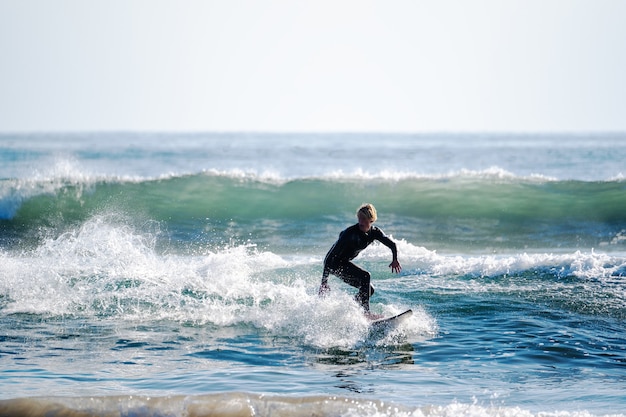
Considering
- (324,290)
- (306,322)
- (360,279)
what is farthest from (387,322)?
(306,322)

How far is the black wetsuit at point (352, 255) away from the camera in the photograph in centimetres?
985

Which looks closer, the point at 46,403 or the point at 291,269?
the point at 46,403

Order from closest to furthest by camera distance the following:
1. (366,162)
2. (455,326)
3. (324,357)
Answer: (324,357) < (455,326) < (366,162)

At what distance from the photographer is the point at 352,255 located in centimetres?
1000

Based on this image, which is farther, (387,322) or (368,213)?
(368,213)

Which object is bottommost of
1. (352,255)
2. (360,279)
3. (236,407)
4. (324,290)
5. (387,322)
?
(236,407)

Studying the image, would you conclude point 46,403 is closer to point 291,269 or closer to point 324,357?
point 324,357

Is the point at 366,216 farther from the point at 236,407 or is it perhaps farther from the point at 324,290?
the point at 236,407

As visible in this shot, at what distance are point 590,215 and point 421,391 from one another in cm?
1694

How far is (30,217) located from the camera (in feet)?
75.4

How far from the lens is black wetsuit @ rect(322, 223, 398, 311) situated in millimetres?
9852

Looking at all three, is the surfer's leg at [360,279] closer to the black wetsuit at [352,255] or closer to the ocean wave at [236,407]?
the black wetsuit at [352,255]

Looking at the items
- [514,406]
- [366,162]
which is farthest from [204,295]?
[366,162]

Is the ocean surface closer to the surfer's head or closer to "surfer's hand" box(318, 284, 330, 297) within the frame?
"surfer's hand" box(318, 284, 330, 297)
